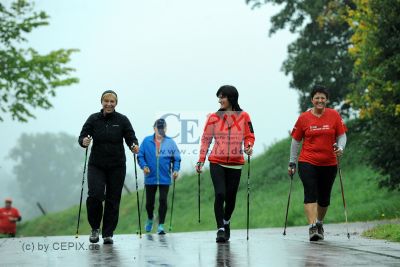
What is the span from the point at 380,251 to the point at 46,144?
144527 mm

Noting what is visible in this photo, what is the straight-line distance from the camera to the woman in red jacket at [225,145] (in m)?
11.6

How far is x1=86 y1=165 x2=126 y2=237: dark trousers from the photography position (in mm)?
11914

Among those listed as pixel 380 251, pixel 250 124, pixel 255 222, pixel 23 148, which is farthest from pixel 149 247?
pixel 23 148

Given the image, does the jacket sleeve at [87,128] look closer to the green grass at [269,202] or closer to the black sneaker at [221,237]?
the black sneaker at [221,237]

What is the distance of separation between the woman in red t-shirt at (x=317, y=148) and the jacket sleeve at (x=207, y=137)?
132cm

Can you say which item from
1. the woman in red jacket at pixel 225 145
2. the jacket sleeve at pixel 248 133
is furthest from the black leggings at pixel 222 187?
the jacket sleeve at pixel 248 133

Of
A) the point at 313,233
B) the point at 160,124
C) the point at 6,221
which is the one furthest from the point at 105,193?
the point at 6,221

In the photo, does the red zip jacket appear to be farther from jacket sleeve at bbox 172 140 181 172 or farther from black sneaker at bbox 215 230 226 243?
jacket sleeve at bbox 172 140 181 172

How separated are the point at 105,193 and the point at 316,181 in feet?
10.2

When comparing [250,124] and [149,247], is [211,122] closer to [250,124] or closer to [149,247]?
[250,124]

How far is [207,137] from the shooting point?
1181cm

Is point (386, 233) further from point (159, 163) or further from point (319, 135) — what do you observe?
point (159, 163)

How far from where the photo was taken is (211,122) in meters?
11.8

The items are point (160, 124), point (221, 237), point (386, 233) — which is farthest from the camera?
point (160, 124)
